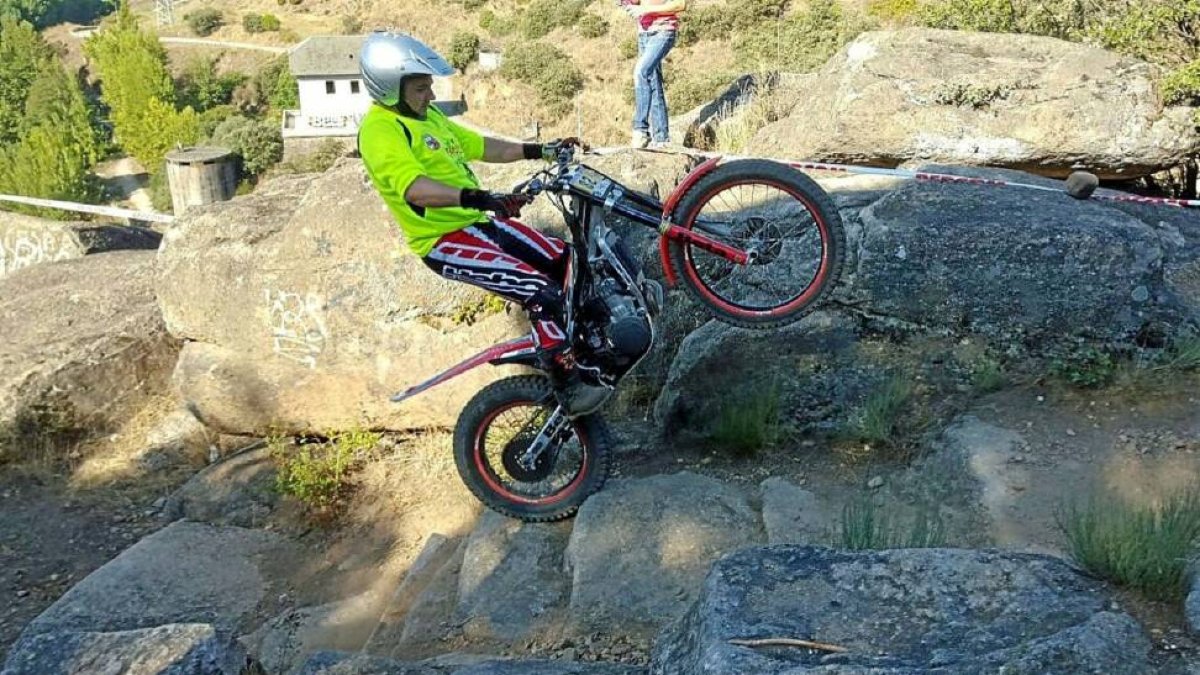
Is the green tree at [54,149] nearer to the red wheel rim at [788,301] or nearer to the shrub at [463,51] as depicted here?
the shrub at [463,51]

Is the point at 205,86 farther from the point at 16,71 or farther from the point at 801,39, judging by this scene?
the point at 801,39

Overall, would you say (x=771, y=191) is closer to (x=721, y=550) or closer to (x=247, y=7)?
(x=721, y=550)

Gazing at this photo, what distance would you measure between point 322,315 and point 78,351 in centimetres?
279

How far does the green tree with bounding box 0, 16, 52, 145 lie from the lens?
201 feet

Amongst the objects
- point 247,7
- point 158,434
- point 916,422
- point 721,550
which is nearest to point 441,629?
point 721,550

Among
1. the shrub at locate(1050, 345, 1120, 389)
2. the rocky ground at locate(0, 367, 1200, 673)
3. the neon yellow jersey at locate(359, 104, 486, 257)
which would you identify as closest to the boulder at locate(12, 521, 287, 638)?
the rocky ground at locate(0, 367, 1200, 673)

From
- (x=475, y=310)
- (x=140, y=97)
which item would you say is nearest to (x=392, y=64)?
(x=475, y=310)

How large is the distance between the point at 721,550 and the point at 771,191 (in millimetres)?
1850

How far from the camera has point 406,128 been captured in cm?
495

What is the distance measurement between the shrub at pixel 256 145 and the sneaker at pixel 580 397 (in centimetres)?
4592

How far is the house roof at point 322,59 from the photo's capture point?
51.3 meters

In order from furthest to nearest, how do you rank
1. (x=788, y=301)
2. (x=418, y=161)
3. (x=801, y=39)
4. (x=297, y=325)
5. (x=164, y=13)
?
(x=164, y=13) < (x=801, y=39) < (x=297, y=325) < (x=788, y=301) < (x=418, y=161)

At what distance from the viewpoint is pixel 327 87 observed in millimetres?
51906

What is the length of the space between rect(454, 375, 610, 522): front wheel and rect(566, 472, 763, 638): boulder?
20 cm
